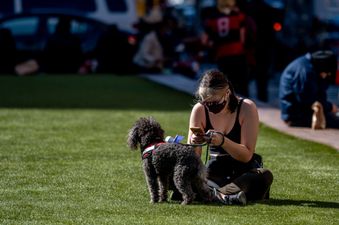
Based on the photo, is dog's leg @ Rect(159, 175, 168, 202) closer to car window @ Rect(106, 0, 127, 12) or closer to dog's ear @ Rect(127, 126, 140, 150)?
dog's ear @ Rect(127, 126, 140, 150)

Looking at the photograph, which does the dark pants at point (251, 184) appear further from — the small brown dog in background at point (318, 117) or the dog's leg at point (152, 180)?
the small brown dog in background at point (318, 117)

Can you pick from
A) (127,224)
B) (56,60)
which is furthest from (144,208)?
(56,60)

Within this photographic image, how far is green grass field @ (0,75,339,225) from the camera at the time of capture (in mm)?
8945

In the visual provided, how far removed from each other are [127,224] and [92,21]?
22.7 m

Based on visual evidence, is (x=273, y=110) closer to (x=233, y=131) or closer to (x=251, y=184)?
(x=233, y=131)

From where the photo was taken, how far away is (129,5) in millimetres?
33031

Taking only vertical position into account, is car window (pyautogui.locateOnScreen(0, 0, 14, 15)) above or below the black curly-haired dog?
below

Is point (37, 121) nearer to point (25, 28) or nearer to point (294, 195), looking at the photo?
point (294, 195)

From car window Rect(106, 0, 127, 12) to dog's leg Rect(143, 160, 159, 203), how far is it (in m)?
23.8

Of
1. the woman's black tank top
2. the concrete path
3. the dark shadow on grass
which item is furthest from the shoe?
the concrete path

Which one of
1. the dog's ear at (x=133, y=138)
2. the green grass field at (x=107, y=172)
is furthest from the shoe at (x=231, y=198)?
the dog's ear at (x=133, y=138)

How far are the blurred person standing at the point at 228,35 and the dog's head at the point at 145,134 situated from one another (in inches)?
403

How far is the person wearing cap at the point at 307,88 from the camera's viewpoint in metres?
15.2

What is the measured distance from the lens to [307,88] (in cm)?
1541
